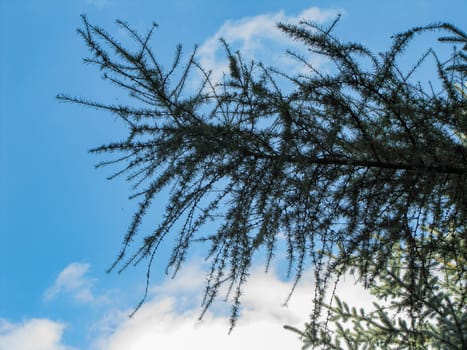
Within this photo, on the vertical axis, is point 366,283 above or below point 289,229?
below

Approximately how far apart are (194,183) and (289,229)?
0.68 metres

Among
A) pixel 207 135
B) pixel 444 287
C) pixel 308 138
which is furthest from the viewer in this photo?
pixel 444 287

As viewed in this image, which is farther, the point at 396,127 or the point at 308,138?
the point at 396,127

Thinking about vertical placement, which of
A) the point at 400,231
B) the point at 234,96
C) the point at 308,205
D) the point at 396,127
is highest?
the point at 234,96

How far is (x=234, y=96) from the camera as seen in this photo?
254 centimetres

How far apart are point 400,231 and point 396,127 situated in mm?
608

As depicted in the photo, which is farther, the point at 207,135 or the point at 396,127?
the point at 396,127

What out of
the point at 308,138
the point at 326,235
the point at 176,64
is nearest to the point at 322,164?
the point at 308,138

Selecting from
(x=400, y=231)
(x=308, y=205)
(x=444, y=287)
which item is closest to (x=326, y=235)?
(x=308, y=205)

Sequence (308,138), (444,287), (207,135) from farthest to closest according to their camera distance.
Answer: (444,287), (308,138), (207,135)

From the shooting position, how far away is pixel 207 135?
2.24 metres

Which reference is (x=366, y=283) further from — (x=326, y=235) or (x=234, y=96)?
(x=234, y=96)

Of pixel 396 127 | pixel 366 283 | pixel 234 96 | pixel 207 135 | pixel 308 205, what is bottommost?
pixel 366 283

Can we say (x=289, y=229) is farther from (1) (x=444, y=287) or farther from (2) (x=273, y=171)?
(1) (x=444, y=287)
